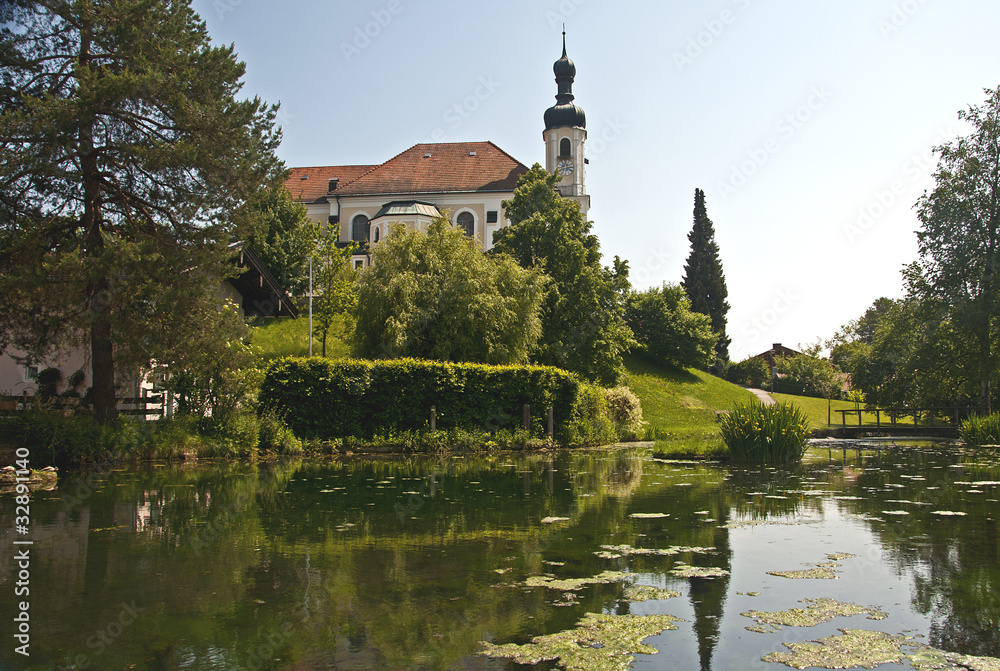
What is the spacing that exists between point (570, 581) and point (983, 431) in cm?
2314

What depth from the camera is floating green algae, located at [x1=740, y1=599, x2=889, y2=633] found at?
4.35 metres

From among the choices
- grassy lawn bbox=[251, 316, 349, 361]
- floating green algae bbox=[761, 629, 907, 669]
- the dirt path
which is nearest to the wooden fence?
floating green algae bbox=[761, 629, 907, 669]

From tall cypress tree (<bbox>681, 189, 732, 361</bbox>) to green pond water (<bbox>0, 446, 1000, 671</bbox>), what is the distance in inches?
2530

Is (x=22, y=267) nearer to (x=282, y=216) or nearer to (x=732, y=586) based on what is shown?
(x=732, y=586)

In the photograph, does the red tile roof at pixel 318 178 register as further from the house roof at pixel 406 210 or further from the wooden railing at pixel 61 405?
the wooden railing at pixel 61 405

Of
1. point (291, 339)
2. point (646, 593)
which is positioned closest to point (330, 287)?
point (291, 339)

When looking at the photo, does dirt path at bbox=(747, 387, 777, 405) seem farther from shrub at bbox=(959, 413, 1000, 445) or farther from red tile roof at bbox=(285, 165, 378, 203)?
red tile roof at bbox=(285, 165, 378, 203)

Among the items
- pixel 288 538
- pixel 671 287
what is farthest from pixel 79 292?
pixel 671 287

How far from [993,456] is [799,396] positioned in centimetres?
4411

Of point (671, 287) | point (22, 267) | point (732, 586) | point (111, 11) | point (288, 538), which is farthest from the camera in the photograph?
point (671, 287)

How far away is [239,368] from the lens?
1834 cm

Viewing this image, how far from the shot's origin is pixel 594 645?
395 centimetres

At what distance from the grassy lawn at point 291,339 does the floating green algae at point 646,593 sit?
34437mm

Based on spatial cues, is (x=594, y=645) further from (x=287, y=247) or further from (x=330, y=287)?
(x=287, y=247)
